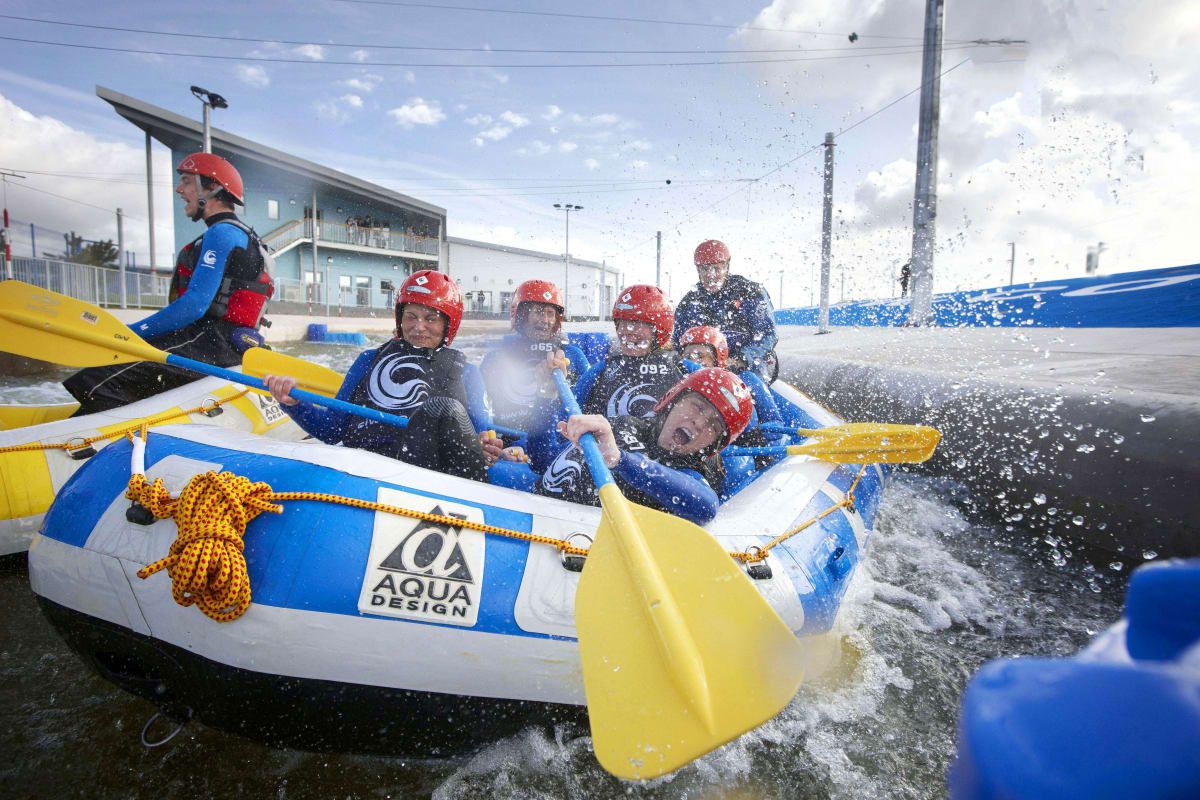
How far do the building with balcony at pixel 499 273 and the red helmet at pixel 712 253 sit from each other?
80.7ft

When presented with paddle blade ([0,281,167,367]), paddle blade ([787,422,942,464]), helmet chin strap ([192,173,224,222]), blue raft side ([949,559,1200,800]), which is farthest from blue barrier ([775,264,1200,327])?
paddle blade ([0,281,167,367])

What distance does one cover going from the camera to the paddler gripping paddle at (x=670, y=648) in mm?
1400

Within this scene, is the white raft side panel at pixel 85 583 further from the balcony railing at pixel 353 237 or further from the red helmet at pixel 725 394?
the balcony railing at pixel 353 237

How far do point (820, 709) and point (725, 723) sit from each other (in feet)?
4.88

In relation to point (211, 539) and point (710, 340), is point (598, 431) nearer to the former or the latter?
point (211, 539)

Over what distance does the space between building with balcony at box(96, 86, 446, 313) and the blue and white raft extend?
20.8 m

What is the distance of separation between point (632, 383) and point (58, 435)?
3.29 metres

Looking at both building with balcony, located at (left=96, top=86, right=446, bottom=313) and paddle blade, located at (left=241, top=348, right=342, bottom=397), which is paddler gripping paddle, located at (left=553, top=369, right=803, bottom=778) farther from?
building with balcony, located at (left=96, top=86, right=446, bottom=313)

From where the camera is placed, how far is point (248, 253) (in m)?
3.80

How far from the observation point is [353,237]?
25.3m

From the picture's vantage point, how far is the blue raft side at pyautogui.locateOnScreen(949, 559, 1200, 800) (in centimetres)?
45

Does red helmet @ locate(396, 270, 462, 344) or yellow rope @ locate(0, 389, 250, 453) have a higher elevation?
red helmet @ locate(396, 270, 462, 344)

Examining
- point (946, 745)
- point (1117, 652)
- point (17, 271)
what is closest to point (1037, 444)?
point (946, 745)

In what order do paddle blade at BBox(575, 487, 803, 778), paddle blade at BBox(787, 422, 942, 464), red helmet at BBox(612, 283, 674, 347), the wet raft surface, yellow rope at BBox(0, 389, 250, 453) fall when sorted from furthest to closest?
red helmet at BBox(612, 283, 674, 347) → paddle blade at BBox(787, 422, 942, 464) → yellow rope at BBox(0, 389, 250, 453) → the wet raft surface → paddle blade at BBox(575, 487, 803, 778)
